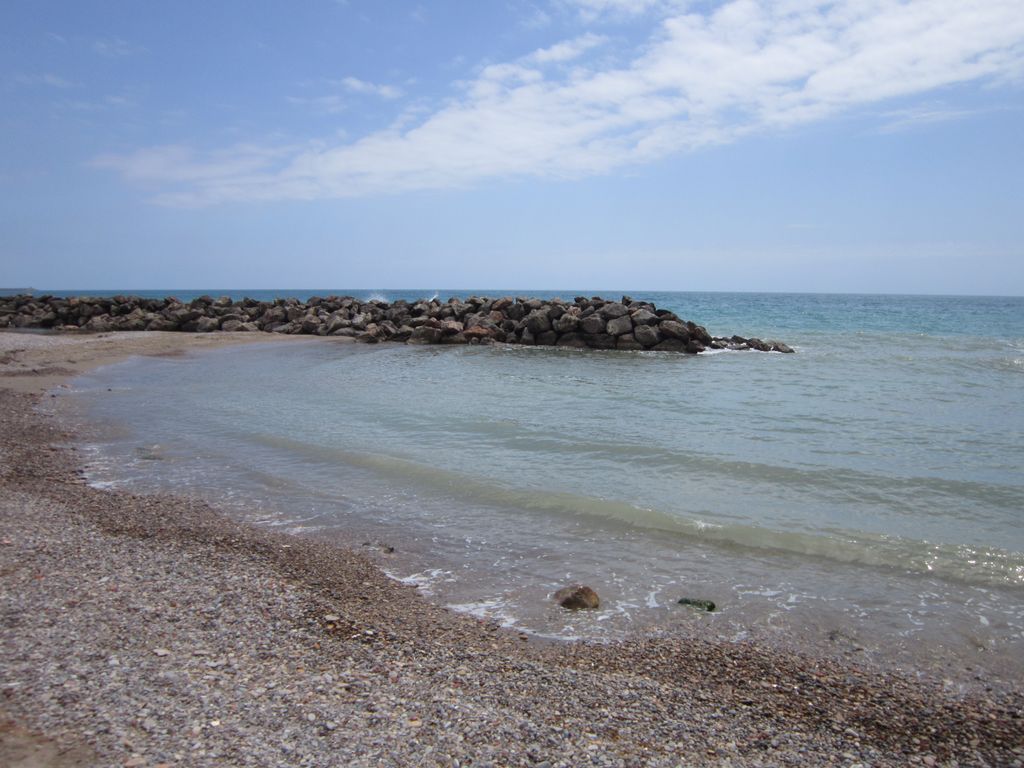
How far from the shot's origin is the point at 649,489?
28.6 ft

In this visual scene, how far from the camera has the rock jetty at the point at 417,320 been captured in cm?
2823

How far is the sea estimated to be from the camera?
5480 mm

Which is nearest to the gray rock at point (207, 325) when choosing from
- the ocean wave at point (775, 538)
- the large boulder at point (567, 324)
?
the large boulder at point (567, 324)

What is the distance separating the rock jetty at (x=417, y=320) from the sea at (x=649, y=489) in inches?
376

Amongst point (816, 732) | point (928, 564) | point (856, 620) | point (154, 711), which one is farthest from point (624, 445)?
point (154, 711)

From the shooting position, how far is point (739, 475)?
9.30 metres

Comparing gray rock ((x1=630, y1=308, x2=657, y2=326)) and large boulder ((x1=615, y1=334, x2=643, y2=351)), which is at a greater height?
gray rock ((x1=630, y1=308, x2=657, y2=326))

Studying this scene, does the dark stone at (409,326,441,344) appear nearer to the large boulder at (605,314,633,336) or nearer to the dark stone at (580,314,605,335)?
the dark stone at (580,314,605,335)

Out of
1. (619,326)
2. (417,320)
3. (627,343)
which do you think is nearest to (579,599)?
(627,343)

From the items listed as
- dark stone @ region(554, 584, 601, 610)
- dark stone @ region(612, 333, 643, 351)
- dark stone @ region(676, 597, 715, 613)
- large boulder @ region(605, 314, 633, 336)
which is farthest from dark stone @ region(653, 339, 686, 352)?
dark stone @ region(554, 584, 601, 610)

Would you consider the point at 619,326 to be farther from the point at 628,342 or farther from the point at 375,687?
the point at 375,687

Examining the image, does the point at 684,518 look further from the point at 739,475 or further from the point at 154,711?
the point at 154,711

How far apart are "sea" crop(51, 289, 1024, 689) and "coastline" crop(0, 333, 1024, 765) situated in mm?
480

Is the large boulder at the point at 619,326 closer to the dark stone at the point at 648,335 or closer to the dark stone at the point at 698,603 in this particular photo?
the dark stone at the point at 648,335
